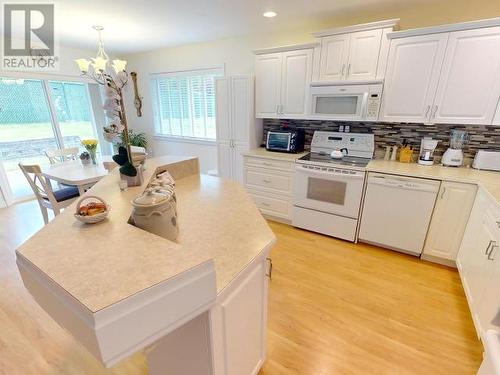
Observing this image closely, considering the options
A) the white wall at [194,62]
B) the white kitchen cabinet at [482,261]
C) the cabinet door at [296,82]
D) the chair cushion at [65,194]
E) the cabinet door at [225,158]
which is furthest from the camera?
the cabinet door at [225,158]

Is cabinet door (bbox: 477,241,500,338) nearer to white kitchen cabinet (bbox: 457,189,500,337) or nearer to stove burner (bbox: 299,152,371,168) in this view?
white kitchen cabinet (bbox: 457,189,500,337)

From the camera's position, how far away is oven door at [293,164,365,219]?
2619mm

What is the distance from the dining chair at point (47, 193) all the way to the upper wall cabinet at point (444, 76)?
11.7 ft

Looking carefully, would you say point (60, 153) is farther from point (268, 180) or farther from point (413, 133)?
point (413, 133)

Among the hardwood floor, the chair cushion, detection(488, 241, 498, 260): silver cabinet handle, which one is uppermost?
detection(488, 241, 498, 260): silver cabinet handle

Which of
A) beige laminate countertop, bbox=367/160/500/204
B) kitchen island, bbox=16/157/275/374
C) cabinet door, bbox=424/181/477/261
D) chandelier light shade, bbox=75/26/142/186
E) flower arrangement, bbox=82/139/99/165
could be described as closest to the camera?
kitchen island, bbox=16/157/275/374

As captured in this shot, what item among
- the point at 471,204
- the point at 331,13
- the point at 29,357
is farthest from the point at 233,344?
the point at 331,13

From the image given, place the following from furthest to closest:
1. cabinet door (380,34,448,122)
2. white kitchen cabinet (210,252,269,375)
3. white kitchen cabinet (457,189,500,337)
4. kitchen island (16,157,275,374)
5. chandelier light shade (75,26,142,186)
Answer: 1. cabinet door (380,34,448,122)
2. white kitchen cabinet (457,189,500,337)
3. chandelier light shade (75,26,142,186)
4. white kitchen cabinet (210,252,269,375)
5. kitchen island (16,157,275,374)

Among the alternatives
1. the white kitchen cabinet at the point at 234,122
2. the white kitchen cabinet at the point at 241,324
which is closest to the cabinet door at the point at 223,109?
the white kitchen cabinet at the point at 234,122

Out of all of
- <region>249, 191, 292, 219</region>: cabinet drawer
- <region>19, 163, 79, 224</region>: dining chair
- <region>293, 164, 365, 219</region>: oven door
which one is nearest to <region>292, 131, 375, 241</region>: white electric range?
<region>293, 164, 365, 219</region>: oven door

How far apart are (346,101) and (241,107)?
1340 millimetres

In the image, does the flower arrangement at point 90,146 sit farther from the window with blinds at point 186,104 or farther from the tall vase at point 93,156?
the window with blinds at point 186,104

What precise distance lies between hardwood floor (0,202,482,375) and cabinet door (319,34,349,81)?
1941 mm

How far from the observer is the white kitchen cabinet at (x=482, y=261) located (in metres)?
1.53
